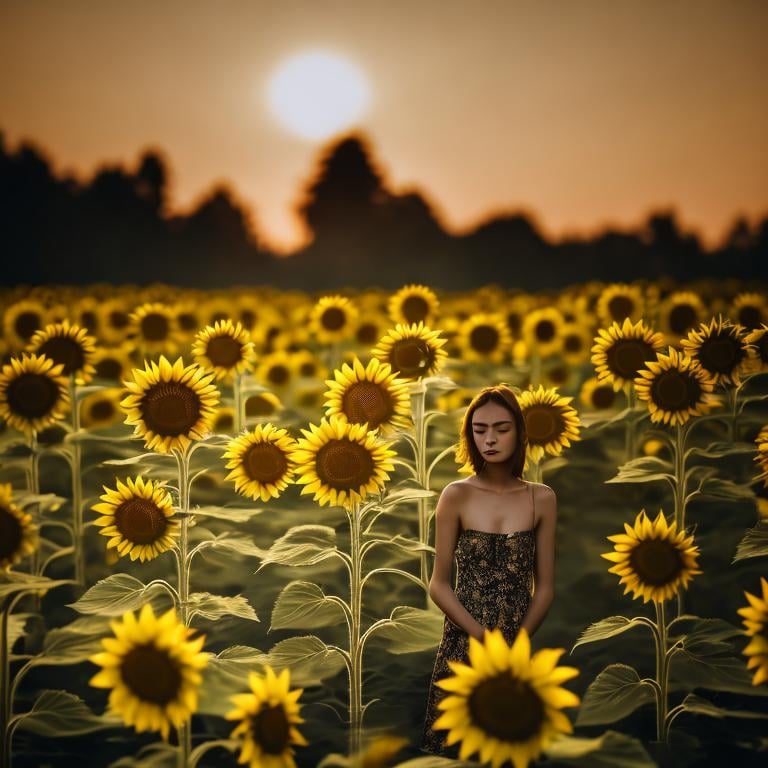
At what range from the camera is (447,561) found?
3186mm

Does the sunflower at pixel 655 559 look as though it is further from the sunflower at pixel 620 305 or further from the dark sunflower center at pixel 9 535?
the sunflower at pixel 620 305

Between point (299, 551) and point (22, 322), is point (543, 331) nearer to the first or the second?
point (22, 322)

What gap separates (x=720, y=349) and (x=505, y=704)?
9.44 feet

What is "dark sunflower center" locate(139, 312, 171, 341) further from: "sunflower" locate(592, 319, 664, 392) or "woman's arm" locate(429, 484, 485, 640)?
"woman's arm" locate(429, 484, 485, 640)

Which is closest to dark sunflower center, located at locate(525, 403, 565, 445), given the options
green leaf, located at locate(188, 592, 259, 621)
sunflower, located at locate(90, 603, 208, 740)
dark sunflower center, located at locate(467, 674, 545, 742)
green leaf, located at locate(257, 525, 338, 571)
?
green leaf, located at locate(257, 525, 338, 571)

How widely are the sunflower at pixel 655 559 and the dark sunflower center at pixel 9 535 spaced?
227 cm

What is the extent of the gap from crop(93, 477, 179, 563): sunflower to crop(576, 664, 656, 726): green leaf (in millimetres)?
1933

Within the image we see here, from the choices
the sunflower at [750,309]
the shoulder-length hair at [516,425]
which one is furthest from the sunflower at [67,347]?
the sunflower at [750,309]

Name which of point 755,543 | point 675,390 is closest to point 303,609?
point 755,543

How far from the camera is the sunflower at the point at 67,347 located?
17.3 feet

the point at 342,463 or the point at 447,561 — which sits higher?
the point at 342,463

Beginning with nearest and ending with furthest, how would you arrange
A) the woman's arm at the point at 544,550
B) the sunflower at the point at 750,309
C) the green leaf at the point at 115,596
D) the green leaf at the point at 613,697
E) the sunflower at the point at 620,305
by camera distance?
the woman's arm at the point at 544,550
the green leaf at the point at 613,697
the green leaf at the point at 115,596
the sunflower at the point at 750,309
the sunflower at the point at 620,305

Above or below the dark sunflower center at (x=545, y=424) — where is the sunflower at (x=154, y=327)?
above

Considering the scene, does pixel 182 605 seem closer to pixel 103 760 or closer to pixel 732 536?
pixel 103 760
